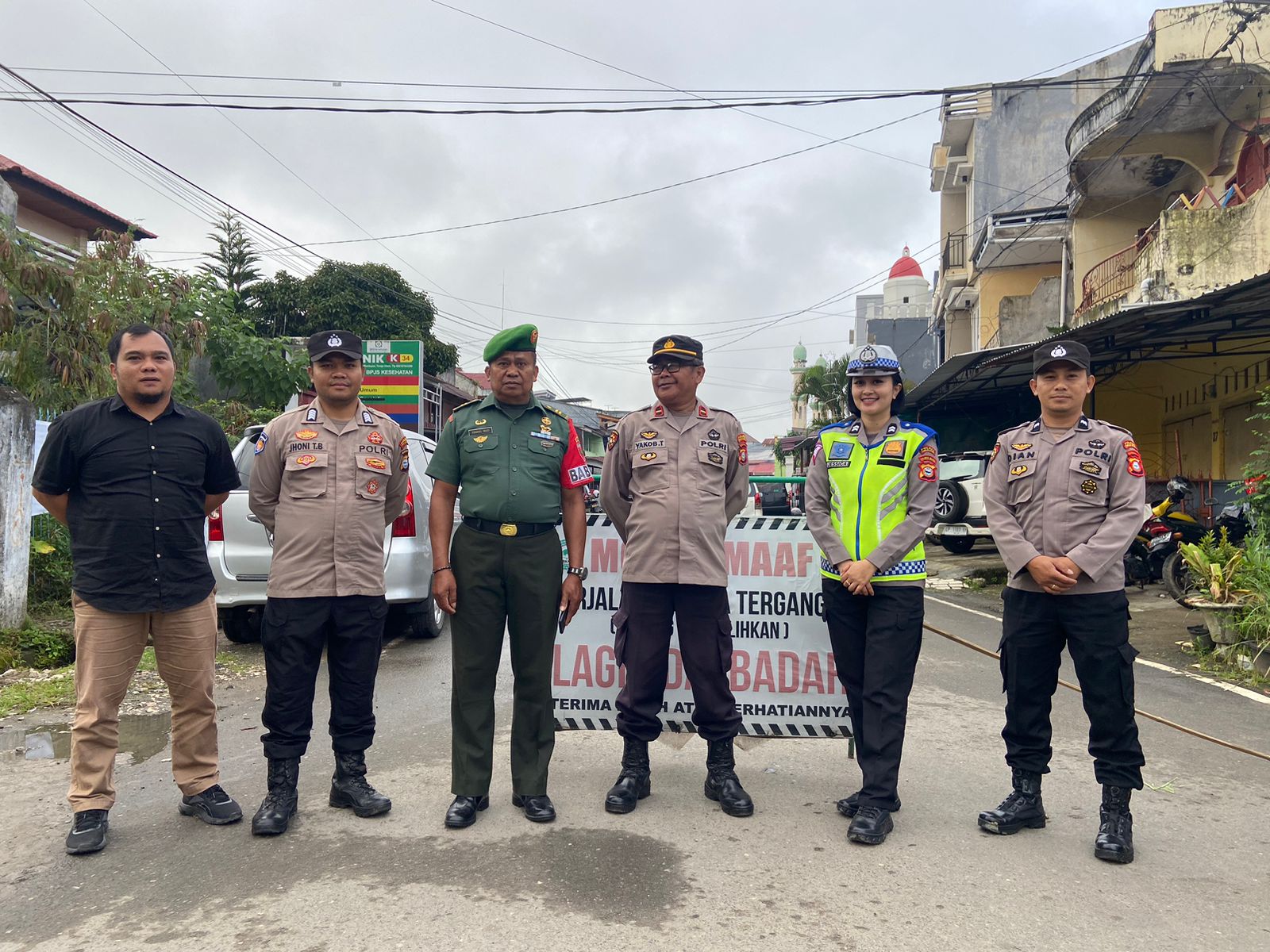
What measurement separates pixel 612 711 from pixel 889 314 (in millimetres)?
57952

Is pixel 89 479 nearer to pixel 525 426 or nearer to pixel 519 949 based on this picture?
pixel 525 426

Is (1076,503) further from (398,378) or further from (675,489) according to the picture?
(398,378)

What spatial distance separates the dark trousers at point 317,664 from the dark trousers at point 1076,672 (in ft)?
8.51

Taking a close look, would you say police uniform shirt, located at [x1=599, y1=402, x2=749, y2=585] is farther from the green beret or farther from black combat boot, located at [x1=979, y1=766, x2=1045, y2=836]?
black combat boot, located at [x1=979, y1=766, x2=1045, y2=836]

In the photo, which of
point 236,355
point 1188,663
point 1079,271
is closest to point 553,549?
point 1188,663

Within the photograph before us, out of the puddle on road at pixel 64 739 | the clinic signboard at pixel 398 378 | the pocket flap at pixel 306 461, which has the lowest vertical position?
the puddle on road at pixel 64 739

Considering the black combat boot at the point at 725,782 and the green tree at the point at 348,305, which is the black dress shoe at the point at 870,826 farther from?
the green tree at the point at 348,305

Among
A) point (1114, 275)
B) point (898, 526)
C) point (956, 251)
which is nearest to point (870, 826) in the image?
point (898, 526)

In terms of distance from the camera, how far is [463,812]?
12.1 feet

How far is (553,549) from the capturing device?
396 centimetres

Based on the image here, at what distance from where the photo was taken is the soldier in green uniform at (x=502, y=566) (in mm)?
3836

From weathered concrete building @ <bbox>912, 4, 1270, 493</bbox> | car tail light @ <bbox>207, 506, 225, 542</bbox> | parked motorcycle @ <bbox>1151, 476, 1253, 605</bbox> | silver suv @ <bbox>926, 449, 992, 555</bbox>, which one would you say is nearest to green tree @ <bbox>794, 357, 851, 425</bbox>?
weathered concrete building @ <bbox>912, 4, 1270, 493</bbox>

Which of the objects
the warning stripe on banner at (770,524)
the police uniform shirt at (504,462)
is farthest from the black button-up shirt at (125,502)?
the warning stripe on banner at (770,524)

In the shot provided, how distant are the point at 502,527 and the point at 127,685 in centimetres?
157
